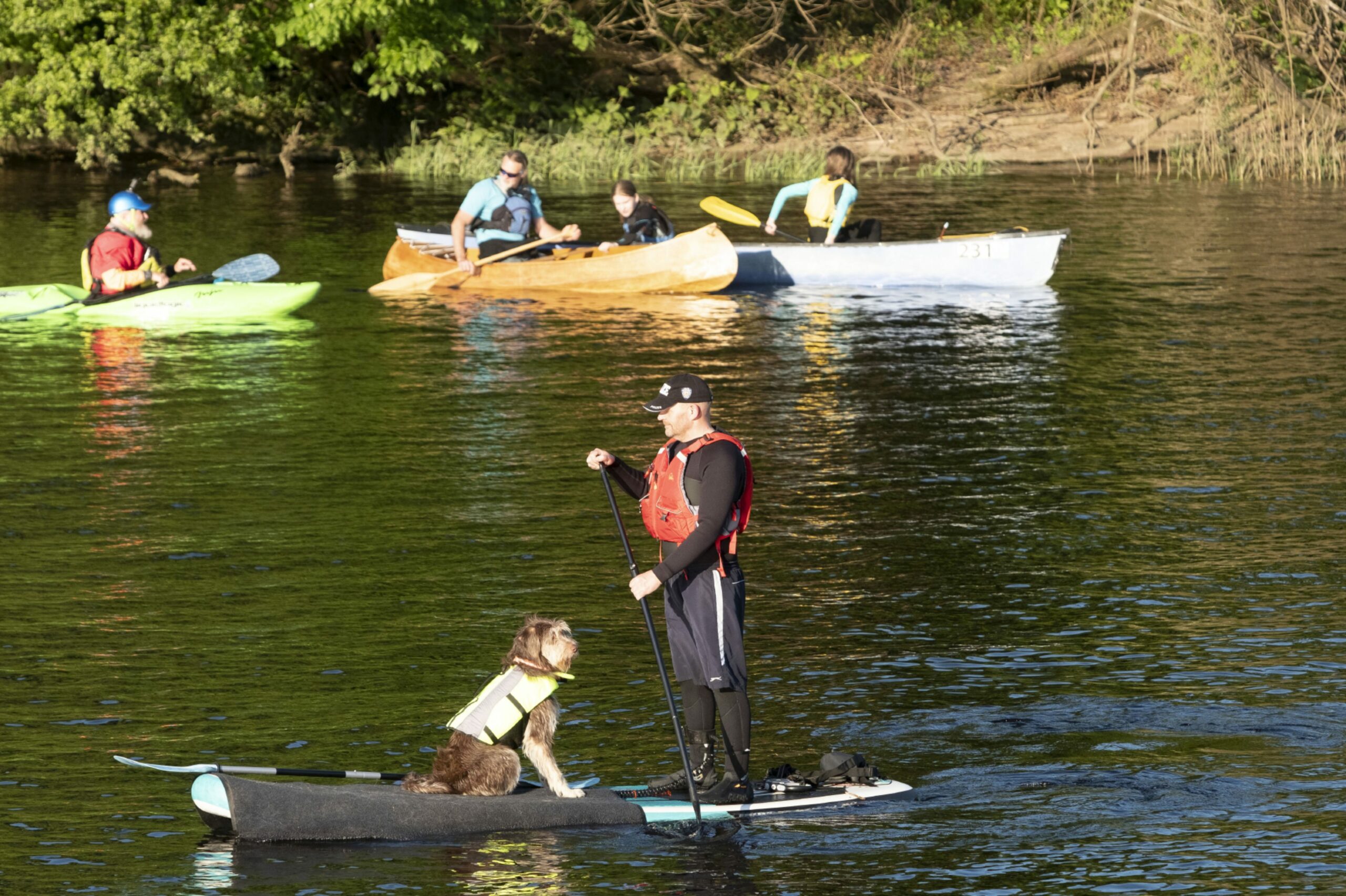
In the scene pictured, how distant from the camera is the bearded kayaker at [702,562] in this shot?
275 inches

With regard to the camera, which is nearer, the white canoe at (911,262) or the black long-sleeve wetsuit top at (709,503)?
the black long-sleeve wetsuit top at (709,503)

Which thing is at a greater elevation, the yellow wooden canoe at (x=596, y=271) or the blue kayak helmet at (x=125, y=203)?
the blue kayak helmet at (x=125, y=203)

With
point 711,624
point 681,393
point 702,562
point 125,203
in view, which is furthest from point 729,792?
point 125,203

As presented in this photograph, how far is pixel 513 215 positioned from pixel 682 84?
19780 millimetres

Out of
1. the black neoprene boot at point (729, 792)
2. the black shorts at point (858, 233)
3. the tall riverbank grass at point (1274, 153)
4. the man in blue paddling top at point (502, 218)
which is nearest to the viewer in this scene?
the black neoprene boot at point (729, 792)

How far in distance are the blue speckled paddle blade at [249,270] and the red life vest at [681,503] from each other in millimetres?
13738

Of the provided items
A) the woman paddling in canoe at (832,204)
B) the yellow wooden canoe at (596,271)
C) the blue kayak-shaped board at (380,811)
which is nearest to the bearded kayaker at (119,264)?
the yellow wooden canoe at (596,271)

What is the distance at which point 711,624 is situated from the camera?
7.14 meters

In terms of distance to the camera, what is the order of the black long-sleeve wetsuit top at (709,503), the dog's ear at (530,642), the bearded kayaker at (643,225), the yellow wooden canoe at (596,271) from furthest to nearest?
the bearded kayaker at (643,225), the yellow wooden canoe at (596,271), the black long-sleeve wetsuit top at (709,503), the dog's ear at (530,642)

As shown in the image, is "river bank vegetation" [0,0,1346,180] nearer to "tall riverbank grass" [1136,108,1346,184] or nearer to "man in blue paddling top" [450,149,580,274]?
A: "tall riverbank grass" [1136,108,1346,184]

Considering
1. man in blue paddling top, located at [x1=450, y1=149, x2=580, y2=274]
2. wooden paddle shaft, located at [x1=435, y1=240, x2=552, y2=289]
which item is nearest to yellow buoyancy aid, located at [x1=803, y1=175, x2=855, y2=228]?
man in blue paddling top, located at [x1=450, y1=149, x2=580, y2=274]

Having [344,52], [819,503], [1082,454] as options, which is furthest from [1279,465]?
[344,52]

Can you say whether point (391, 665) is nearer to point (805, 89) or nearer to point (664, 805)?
point (664, 805)

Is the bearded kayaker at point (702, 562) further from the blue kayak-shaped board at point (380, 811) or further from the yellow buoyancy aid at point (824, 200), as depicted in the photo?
the yellow buoyancy aid at point (824, 200)
